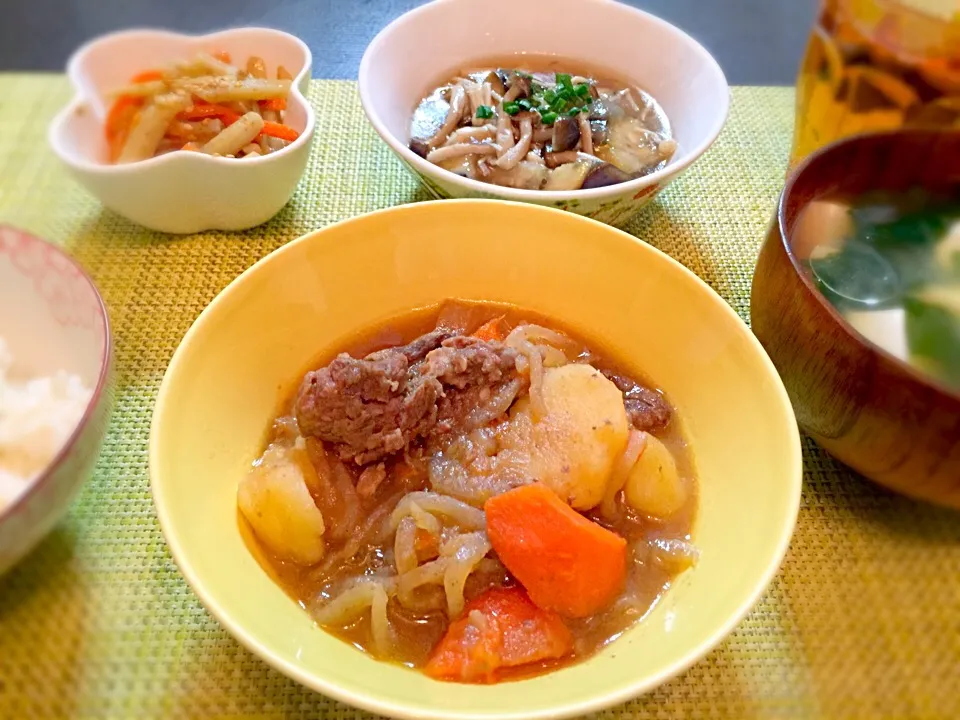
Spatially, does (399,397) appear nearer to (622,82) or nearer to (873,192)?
(873,192)

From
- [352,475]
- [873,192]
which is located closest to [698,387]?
[873,192]

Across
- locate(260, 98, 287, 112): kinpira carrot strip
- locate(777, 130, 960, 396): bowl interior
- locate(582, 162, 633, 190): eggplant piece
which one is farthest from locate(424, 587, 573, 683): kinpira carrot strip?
locate(260, 98, 287, 112): kinpira carrot strip

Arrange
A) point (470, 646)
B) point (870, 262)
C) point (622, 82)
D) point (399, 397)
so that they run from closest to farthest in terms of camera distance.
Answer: point (470, 646) → point (399, 397) → point (870, 262) → point (622, 82)

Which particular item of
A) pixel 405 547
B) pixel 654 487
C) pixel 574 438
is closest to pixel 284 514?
pixel 405 547

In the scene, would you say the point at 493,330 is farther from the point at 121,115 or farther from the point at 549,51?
the point at 549,51

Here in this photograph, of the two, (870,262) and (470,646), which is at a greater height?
(870,262)

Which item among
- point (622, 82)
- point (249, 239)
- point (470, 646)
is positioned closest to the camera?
point (470, 646)

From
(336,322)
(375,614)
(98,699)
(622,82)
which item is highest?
(622,82)

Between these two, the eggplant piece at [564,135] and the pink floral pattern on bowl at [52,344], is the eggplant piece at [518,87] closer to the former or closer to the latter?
the eggplant piece at [564,135]
